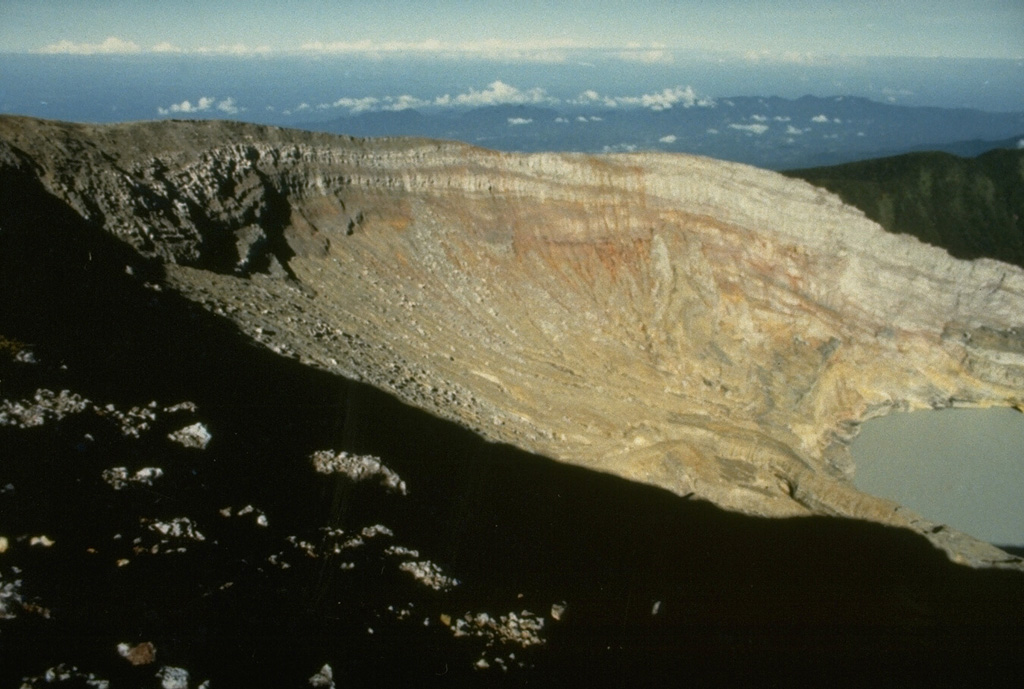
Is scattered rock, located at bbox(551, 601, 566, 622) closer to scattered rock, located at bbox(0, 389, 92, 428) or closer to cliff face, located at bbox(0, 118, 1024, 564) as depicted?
cliff face, located at bbox(0, 118, 1024, 564)

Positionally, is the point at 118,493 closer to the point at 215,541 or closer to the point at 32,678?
the point at 215,541

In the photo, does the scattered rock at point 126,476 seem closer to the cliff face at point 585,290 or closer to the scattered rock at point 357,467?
the scattered rock at point 357,467

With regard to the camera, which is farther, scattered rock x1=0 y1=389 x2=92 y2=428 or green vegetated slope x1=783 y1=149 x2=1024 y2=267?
green vegetated slope x1=783 y1=149 x2=1024 y2=267

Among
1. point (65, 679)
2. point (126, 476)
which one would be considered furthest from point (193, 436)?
point (65, 679)

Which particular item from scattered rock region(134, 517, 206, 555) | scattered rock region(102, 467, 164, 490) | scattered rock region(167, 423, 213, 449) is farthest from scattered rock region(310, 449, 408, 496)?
scattered rock region(134, 517, 206, 555)

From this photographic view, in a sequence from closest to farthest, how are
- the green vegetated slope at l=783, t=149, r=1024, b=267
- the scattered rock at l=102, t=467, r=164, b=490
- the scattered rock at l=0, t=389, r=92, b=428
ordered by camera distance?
the scattered rock at l=102, t=467, r=164, b=490
the scattered rock at l=0, t=389, r=92, b=428
the green vegetated slope at l=783, t=149, r=1024, b=267

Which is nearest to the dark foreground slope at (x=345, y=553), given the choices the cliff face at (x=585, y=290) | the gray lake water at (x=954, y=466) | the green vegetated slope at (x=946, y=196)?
the cliff face at (x=585, y=290)

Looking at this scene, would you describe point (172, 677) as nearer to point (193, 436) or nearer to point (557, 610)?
point (193, 436)
